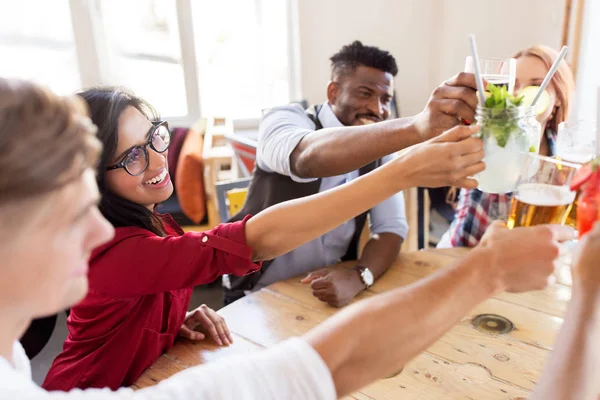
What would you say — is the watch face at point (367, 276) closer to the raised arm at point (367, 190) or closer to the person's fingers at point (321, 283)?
the person's fingers at point (321, 283)

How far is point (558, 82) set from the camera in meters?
1.92

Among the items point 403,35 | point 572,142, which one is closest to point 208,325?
point 572,142

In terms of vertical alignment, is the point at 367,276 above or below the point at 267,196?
below

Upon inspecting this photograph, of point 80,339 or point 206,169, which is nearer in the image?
point 80,339

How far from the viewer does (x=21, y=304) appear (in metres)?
0.56

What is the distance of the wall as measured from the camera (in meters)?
3.72

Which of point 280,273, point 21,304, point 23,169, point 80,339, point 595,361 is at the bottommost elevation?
point 280,273

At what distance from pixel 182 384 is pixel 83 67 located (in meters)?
4.05

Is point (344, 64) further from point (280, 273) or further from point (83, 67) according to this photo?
point (83, 67)

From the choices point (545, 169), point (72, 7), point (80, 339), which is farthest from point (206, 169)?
point (545, 169)

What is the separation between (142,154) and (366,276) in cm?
72

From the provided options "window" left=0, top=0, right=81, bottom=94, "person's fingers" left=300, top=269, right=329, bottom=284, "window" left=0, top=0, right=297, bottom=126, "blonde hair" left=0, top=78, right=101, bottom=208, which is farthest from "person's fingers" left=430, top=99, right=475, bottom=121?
"window" left=0, top=0, right=81, bottom=94

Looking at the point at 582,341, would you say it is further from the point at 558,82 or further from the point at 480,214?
the point at 558,82

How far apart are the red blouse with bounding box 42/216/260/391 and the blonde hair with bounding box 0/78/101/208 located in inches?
21.6
